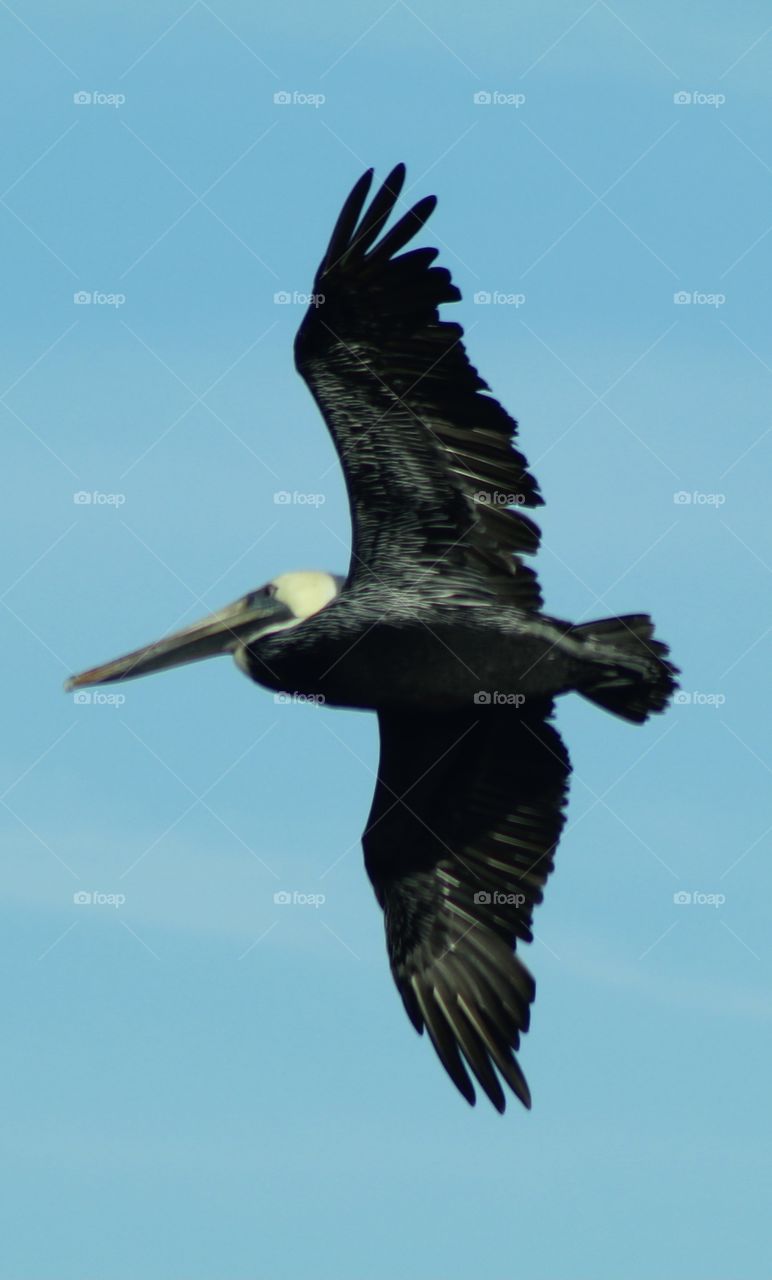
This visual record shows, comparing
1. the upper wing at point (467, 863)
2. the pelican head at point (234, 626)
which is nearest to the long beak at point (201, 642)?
the pelican head at point (234, 626)

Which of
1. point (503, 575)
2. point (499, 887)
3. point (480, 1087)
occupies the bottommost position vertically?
point (480, 1087)

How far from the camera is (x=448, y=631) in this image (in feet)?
55.2

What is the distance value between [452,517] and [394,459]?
0.46 meters

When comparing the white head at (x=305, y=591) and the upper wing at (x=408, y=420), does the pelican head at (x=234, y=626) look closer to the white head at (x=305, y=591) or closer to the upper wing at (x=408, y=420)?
the white head at (x=305, y=591)

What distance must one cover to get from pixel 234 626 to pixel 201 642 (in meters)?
0.22

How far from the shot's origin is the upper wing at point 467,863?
1727 cm

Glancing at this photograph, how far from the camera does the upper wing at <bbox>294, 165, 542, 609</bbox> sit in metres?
16.6

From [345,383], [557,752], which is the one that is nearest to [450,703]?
[557,752]

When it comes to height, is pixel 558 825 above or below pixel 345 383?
below

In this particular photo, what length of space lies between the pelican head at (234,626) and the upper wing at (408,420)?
0.91 metres

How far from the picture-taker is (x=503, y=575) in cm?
1705

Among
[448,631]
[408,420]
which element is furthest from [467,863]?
[408,420]

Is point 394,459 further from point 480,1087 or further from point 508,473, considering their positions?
point 480,1087

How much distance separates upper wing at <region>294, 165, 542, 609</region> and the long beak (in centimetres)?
112
